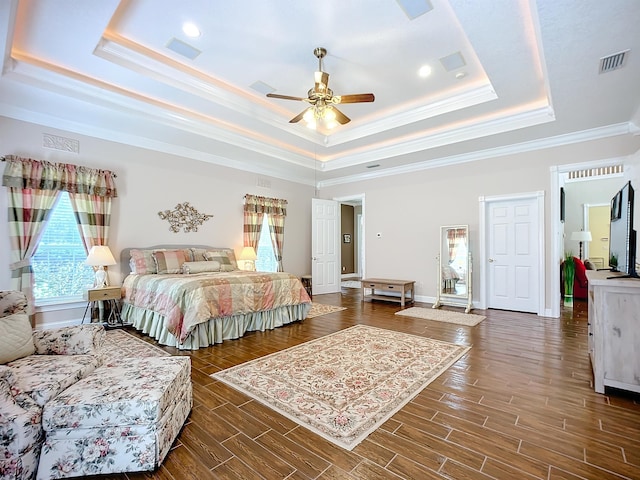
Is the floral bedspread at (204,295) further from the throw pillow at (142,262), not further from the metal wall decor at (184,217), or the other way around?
the metal wall decor at (184,217)

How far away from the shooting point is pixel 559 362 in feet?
10.3

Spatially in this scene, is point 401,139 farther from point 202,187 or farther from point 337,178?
point 202,187

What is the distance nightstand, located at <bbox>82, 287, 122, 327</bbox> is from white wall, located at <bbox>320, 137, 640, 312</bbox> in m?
5.00

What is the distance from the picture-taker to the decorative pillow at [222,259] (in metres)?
5.46

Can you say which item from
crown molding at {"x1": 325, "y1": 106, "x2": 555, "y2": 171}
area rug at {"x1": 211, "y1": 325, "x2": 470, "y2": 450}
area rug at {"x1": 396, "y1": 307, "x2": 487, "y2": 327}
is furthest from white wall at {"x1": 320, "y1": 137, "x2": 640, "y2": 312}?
area rug at {"x1": 211, "y1": 325, "x2": 470, "y2": 450}

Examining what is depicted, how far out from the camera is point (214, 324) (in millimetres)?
3824

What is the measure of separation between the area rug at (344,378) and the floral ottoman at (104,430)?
0.89 meters

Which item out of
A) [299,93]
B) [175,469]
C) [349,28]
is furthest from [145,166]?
[175,469]

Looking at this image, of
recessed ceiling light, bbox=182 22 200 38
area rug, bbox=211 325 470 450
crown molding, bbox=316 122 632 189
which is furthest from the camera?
crown molding, bbox=316 122 632 189

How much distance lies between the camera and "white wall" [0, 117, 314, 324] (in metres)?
4.08

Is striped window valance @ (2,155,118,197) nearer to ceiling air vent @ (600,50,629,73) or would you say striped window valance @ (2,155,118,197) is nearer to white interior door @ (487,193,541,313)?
ceiling air vent @ (600,50,629,73)

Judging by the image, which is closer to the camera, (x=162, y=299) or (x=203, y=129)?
(x=162, y=299)

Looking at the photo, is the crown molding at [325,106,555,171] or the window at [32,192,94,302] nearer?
the window at [32,192,94,302]

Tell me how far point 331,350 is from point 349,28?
11.0ft
